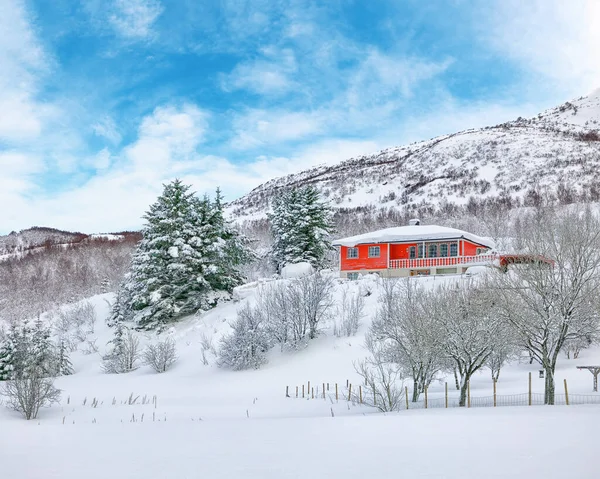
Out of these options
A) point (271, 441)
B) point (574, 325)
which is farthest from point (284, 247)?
point (271, 441)

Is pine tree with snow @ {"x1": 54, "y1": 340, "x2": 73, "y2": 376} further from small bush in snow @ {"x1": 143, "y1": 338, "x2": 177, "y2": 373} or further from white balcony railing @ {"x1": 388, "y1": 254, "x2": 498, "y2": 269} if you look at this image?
white balcony railing @ {"x1": 388, "y1": 254, "x2": 498, "y2": 269}

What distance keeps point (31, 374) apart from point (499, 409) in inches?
662

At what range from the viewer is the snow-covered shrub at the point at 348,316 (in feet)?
102

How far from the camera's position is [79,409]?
69.4 feet

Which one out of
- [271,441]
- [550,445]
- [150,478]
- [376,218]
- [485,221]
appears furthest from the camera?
[376,218]

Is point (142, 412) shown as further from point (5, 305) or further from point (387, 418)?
point (5, 305)

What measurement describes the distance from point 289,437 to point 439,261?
27.6 metres

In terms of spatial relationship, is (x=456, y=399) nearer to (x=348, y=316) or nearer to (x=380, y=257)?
(x=348, y=316)

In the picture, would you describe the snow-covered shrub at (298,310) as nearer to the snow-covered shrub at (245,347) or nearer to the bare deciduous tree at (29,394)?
the snow-covered shrub at (245,347)

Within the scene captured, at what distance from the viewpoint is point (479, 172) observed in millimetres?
120688

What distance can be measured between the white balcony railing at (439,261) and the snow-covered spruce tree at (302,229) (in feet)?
28.7

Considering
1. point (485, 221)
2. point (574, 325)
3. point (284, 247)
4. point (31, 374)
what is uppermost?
point (485, 221)

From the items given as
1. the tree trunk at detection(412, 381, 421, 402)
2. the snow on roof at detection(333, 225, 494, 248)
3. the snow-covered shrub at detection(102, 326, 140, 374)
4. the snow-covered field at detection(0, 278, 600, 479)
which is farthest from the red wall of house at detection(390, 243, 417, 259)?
the tree trunk at detection(412, 381, 421, 402)

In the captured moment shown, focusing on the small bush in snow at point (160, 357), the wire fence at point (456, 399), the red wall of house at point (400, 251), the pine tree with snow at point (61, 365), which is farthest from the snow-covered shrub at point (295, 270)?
the wire fence at point (456, 399)
